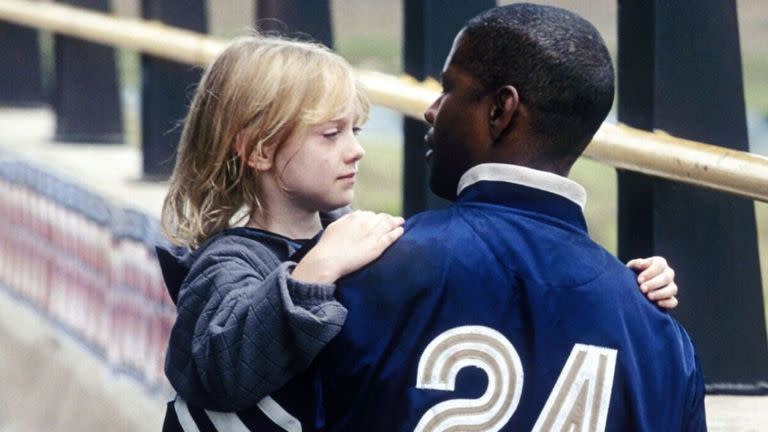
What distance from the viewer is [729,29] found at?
2941 mm

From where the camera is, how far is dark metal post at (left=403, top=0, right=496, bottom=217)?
3.79 meters

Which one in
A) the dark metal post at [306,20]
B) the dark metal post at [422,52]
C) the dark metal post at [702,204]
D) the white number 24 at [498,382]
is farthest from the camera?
the dark metal post at [306,20]

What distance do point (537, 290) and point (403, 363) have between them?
19cm

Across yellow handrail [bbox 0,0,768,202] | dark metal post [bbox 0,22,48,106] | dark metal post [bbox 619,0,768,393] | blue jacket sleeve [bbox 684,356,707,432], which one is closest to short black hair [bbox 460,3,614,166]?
blue jacket sleeve [bbox 684,356,707,432]

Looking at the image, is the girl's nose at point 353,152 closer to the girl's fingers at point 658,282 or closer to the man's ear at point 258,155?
the man's ear at point 258,155

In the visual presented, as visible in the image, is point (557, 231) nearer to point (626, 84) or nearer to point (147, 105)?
point (626, 84)

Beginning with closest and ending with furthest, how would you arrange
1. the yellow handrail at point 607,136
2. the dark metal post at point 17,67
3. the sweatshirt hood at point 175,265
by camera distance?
the sweatshirt hood at point 175,265 < the yellow handrail at point 607,136 < the dark metal post at point 17,67

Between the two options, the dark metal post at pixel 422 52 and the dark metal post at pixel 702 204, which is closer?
the dark metal post at pixel 702 204

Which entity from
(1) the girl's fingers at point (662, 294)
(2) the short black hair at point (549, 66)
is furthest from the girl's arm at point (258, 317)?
(1) the girl's fingers at point (662, 294)

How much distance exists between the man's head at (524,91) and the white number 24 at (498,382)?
223mm

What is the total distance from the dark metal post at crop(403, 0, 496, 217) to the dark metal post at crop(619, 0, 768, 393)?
2.32 ft

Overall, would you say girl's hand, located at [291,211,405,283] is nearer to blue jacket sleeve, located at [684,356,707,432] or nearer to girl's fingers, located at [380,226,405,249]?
girl's fingers, located at [380,226,405,249]

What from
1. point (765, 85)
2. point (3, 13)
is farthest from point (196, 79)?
point (765, 85)

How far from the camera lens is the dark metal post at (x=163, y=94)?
5914 millimetres
